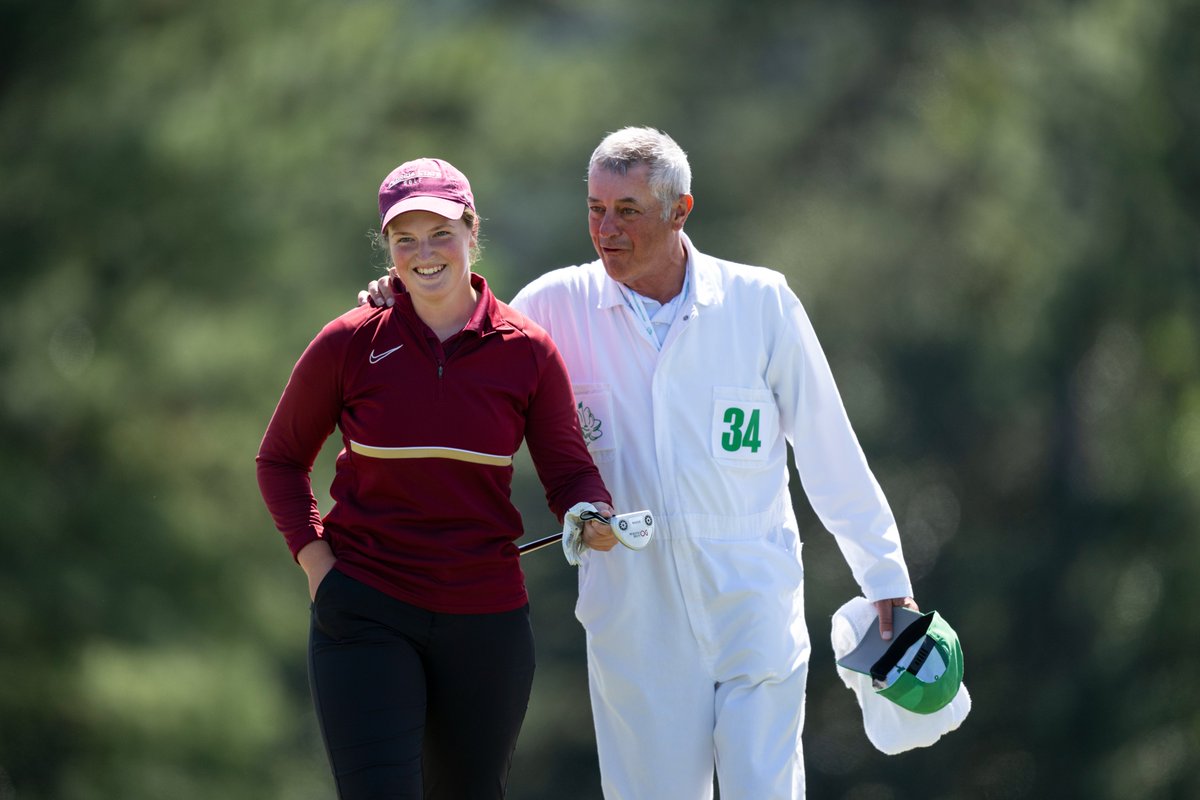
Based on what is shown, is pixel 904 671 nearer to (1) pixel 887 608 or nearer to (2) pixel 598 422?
(1) pixel 887 608

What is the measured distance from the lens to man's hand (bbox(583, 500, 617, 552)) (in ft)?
12.7

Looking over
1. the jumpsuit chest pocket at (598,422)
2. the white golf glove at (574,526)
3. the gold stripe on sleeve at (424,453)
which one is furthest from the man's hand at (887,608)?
the gold stripe on sleeve at (424,453)

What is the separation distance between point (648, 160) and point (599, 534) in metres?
1.07

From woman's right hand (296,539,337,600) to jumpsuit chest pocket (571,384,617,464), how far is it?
85 centimetres

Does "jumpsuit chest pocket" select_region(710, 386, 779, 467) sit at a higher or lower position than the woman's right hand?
higher

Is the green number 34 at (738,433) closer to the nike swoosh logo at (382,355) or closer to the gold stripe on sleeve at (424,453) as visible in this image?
the gold stripe on sleeve at (424,453)

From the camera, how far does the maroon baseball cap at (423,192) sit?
3.82 meters

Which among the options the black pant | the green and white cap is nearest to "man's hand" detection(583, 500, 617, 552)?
the black pant

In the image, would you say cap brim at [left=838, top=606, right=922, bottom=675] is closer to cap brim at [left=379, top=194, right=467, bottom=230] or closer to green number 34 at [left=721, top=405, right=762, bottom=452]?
green number 34 at [left=721, top=405, right=762, bottom=452]

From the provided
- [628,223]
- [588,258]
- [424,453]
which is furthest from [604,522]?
[588,258]

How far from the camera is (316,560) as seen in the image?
3811 mm

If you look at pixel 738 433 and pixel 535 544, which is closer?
pixel 535 544

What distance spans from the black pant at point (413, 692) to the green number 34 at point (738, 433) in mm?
813

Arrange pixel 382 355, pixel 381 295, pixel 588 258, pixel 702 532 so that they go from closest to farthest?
pixel 382 355 < pixel 381 295 < pixel 702 532 < pixel 588 258
